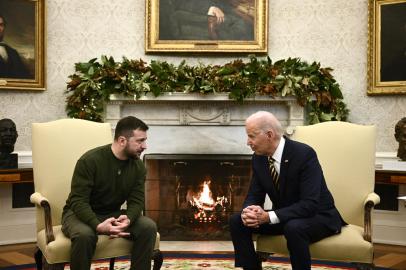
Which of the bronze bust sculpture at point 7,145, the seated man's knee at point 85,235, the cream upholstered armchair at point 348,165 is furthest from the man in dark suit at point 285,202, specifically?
the bronze bust sculpture at point 7,145

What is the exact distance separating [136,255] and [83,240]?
362mm

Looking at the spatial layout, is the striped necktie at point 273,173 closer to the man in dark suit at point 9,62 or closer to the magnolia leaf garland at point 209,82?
the magnolia leaf garland at point 209,82

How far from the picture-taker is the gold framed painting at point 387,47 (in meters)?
5.66

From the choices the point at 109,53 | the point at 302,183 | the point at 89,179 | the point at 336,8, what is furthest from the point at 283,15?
the point at 89,179

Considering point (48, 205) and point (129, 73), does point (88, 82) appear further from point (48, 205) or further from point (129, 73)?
point (48, 205)

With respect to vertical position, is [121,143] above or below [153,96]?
below

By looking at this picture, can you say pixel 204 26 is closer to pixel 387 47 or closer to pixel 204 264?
pixel 387 47

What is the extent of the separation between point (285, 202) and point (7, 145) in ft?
9.84

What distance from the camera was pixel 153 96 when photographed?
18.7 feet

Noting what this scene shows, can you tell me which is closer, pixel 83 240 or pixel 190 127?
pixel 83 240

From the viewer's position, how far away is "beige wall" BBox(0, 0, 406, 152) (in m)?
5.86

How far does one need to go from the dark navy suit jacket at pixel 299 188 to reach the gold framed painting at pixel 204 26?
2782mm

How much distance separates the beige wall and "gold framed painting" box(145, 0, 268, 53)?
14 cm

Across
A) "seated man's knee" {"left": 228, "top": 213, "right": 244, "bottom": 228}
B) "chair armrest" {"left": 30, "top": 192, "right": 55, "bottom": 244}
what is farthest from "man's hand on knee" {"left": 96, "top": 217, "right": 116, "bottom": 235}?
"seated man's knee" {"left": 228, "top": 213, "right": 244, "bottom": 228}
